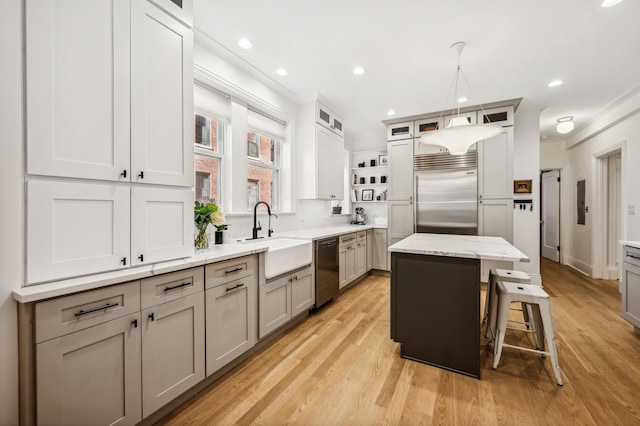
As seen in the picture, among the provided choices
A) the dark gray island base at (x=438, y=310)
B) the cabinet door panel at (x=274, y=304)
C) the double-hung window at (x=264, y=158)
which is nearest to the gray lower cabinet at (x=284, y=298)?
the cabinet door panel at (x=274, y=304)

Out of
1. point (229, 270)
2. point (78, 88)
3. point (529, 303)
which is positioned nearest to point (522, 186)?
point (529, 303)

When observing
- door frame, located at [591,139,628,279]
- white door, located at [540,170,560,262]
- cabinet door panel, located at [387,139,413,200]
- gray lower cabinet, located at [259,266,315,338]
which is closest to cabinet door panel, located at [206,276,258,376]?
gray lower cabinet, located at [259,266,315,338]

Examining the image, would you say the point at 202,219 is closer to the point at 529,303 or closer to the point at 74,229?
the point at 74,229

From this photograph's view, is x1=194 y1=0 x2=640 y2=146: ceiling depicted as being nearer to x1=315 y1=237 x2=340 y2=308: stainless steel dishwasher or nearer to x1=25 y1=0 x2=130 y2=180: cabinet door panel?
x1=25 y1=0 x2=130 y2=180: cabinet door panel

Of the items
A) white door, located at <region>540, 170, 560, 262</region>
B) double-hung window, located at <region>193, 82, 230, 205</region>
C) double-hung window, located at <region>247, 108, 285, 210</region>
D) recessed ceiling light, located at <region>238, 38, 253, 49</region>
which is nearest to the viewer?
recessed ceiling light, located at <region>238, 38, 253, 49</region>

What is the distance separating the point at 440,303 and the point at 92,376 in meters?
2.16

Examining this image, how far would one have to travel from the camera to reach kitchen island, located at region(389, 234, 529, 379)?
192cm

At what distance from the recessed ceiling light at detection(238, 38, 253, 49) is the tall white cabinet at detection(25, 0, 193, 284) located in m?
0.77

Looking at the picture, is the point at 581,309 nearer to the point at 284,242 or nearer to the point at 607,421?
the point at 607,421

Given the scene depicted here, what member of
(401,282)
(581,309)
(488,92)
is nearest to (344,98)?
(488,92)

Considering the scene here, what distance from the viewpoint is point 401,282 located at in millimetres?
2186

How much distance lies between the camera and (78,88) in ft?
4.19

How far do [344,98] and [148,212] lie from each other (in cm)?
313

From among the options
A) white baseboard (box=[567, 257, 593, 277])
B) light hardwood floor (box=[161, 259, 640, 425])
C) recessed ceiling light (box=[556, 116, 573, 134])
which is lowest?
light hardwood floor (box=[161, 259, 640, 425])
